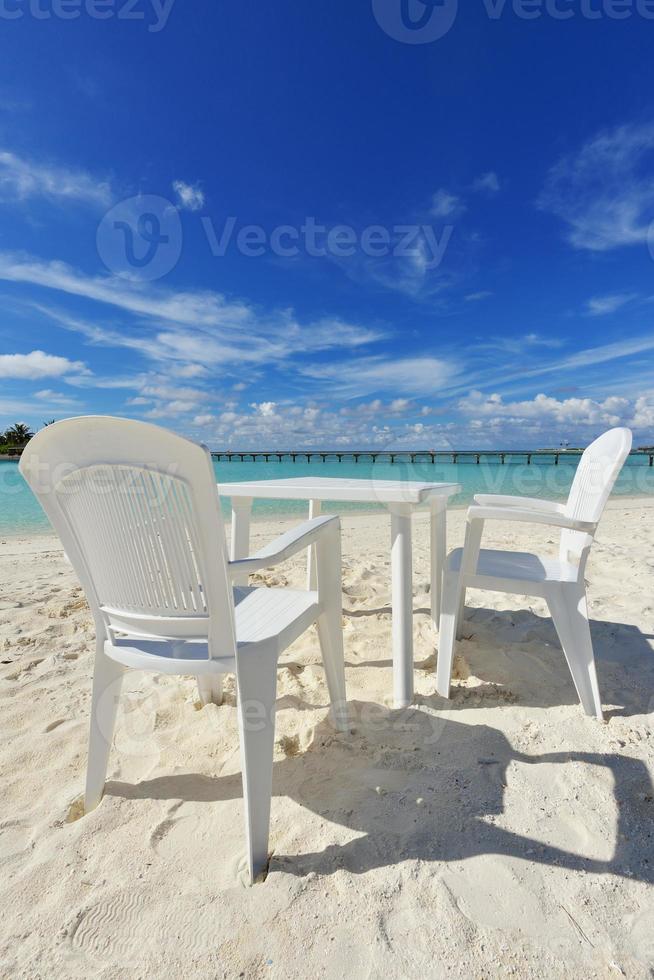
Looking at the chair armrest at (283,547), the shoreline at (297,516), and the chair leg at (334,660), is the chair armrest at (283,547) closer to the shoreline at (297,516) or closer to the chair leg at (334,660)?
the chair leg at (334,660)

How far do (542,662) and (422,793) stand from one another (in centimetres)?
108

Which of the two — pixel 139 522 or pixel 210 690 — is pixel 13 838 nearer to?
pixel 210 690

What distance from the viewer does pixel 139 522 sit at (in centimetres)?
126

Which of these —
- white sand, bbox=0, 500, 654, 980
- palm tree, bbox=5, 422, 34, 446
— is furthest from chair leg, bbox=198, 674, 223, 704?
palm tree, bbox=5, 422, 34, 446

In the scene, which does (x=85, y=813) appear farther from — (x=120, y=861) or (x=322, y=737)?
(x=322, y=737)

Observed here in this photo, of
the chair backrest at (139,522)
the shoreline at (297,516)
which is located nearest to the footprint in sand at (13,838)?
the chair backrest at (139,522)

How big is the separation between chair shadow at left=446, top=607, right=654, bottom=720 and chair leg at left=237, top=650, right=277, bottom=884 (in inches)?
38.3

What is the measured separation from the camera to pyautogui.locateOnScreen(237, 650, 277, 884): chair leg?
4.00 feet

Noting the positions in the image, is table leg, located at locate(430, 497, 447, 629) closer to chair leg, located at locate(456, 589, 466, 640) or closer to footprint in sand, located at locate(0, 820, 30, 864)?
chair leg, located at locate(456, 589, 466, 640)

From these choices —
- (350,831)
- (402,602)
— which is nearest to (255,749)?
(350,831)

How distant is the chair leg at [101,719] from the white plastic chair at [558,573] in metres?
1.23

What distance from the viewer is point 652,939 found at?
106 centimetres

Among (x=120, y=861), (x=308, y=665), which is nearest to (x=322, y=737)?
(x=308, y=665)

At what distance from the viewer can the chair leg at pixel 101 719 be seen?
1422 millimetres
